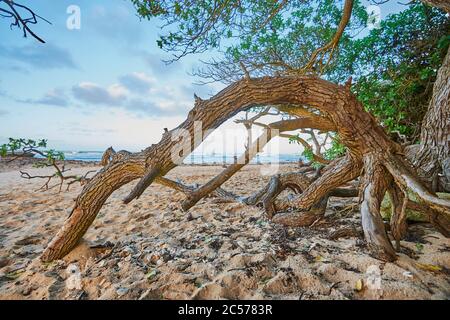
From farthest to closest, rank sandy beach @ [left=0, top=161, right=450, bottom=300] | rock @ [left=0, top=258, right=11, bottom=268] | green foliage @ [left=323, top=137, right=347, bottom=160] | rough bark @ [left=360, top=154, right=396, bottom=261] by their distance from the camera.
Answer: green foliage @ [left=323, top=137, right=347, bottom=160] < rock @ [left=0, top=258, right=11, bottom=268] < rough bark @ [left=360, top=154, right=396, bottom=261] < sandy beach @ [left=0, top=161, right=450, bottom=300]

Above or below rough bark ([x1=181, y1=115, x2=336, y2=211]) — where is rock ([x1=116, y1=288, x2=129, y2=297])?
below

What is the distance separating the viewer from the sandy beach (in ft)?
5.35

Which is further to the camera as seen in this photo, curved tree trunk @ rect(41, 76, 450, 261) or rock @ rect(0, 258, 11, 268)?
rock @ rect(0, 258, 11, 268)

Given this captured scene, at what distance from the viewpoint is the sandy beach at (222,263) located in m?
1.63

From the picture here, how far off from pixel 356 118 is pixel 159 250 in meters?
2.44

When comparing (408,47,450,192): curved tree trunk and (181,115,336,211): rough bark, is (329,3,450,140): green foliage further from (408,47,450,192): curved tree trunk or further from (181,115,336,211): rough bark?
(181,115,336,211): rough bark

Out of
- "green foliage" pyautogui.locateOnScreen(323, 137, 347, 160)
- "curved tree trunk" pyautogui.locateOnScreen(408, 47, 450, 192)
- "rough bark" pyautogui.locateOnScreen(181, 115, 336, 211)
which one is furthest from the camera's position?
"green foliage" pyautogui.locateOnScreen(323, 137, 347, 160)

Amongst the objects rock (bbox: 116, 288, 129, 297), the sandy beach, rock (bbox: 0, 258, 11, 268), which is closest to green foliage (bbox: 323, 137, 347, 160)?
the sandy beach

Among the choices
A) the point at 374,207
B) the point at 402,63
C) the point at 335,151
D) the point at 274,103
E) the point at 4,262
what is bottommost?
the point at 4,262

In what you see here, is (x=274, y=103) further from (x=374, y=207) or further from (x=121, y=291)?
(x=121, y=291)

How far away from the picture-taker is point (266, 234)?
8.54 ft

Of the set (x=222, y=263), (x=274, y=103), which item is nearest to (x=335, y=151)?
(x=274, y=103)

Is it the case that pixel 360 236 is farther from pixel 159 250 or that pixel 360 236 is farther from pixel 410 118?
pixel 410 118

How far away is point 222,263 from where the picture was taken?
1.99 meters
